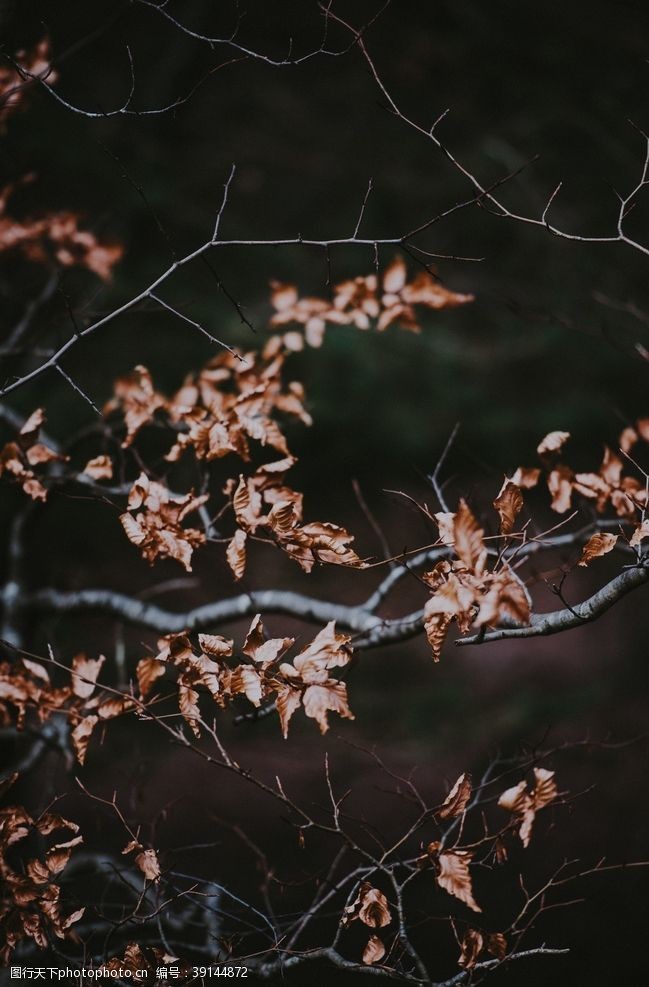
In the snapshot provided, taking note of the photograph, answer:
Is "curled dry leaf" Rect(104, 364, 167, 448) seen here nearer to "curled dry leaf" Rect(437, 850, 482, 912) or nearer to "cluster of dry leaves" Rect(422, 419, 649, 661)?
"cluster of dry leaves" Rect(422, 419, 649, 661)

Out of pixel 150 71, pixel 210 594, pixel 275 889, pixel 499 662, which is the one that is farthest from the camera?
pixel 499 662

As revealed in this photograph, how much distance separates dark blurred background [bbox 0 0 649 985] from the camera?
4.14m

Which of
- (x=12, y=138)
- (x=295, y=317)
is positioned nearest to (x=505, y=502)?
(x=295, y=317)

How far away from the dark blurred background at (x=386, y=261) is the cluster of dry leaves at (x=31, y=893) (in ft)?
8.86

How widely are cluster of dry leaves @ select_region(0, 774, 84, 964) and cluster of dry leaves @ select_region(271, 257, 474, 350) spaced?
147 cm

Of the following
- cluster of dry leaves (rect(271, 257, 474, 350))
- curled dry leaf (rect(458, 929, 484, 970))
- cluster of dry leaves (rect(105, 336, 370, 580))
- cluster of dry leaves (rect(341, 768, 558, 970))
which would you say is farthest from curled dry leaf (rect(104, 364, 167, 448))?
curled dry leaf (rect(458, 929, 484, 970))

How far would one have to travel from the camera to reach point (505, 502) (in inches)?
47.7

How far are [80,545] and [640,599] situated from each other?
17.2 feet

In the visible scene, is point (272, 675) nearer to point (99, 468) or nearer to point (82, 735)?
point (82, 735)

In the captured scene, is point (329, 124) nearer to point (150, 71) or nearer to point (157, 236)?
point (150, 71)

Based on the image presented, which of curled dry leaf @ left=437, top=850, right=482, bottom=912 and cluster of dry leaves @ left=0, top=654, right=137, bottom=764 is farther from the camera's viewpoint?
cluster of dry leaves @ left=0, top=654, right=137, bottom=764

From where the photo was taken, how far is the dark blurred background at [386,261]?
414 centimetres

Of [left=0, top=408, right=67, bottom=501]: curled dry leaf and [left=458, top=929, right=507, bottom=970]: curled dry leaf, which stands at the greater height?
[left=0, top=408, right=67, bottom=501]: curled dry leaf

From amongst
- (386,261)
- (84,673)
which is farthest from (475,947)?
(386,261)
